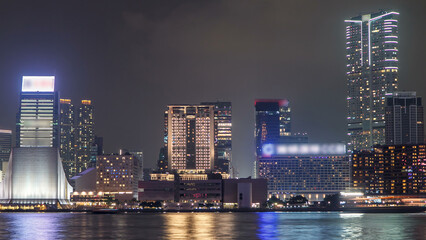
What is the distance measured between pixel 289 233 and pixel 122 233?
25.2 meters

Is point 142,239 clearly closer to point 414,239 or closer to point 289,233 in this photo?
point 289,233

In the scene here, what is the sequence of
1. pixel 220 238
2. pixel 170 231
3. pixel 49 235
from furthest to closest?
pixel 170 231
pixel 49 235
pixel 220 238

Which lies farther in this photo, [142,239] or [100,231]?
[100,231]

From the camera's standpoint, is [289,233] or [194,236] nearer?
[194,236]

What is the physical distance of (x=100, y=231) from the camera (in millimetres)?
118062

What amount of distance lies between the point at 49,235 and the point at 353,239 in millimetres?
42681

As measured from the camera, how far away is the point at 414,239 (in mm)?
98875

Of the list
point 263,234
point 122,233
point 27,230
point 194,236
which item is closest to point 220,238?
point 194,236

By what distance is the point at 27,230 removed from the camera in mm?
118812

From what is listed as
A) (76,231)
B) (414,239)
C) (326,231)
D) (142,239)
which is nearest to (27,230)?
(76,231)

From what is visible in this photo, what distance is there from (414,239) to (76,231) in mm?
51712

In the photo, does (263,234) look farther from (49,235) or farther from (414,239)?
(49,235)

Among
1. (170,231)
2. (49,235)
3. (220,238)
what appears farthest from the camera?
(170,231)

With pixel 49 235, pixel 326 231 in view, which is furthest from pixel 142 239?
pixel 326 231
